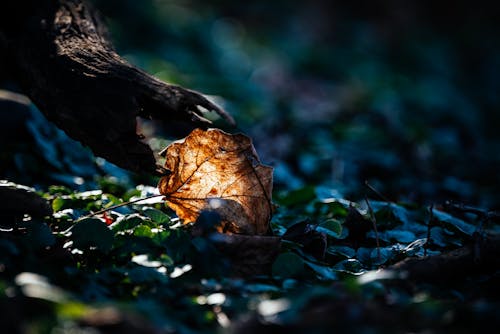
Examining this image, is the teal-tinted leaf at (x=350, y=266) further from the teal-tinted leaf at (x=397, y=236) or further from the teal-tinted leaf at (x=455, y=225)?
the teal-tinted leaf at (x=455, y=225)

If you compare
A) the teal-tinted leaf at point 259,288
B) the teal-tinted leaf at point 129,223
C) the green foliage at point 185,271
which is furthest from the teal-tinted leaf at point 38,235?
the teal-tinted leaf at point 259,288

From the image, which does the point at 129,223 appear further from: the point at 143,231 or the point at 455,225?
the point at 455,225

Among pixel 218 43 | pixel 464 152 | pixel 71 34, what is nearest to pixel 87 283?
pixel 71 34

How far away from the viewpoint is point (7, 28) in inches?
107

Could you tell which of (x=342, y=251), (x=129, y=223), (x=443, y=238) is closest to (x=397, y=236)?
(x=443, y=238)

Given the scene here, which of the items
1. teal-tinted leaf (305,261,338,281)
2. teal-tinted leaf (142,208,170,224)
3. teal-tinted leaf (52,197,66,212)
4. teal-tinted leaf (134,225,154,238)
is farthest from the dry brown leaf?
teal-tinted leaf (52,197,66,212)

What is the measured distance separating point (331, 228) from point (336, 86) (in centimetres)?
758

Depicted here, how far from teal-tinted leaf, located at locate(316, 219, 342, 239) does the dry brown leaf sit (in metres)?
0.27

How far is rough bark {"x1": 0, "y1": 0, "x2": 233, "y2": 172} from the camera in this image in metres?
2.04

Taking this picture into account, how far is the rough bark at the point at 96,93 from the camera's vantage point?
6.69 ft

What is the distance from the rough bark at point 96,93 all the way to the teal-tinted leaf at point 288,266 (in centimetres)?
62

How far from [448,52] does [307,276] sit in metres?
11.7

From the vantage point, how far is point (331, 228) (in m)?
2.25

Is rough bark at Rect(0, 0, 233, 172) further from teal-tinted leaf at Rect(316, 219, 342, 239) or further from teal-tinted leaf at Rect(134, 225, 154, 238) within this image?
teal-tinted leaf at Rect(316, 219, 342, 239)
